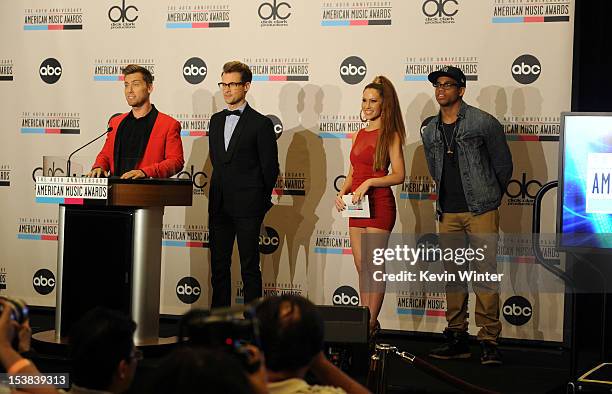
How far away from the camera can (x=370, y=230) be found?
5613mm

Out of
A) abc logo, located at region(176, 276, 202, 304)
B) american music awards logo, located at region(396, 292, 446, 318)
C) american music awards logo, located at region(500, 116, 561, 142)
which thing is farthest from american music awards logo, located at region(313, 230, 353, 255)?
american music awards logo, located at region(500, 116, 561, 142)

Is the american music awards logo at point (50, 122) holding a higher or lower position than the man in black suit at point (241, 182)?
higher

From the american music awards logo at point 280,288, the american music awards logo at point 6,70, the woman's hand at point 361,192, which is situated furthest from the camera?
the american music awards logo at point 6,70

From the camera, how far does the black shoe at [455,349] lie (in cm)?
552

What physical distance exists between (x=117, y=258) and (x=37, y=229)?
7.68ft

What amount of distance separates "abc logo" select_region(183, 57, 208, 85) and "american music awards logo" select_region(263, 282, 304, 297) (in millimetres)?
1666

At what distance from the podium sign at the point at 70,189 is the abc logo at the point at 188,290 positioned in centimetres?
206

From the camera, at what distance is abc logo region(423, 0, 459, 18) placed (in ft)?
21.1

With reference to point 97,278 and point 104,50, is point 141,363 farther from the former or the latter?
point 104,50

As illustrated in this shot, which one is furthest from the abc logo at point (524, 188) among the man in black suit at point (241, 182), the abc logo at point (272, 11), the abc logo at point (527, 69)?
the abc logo at point (272, 11)

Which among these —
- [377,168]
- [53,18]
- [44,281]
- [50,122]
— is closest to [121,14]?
[53,18]

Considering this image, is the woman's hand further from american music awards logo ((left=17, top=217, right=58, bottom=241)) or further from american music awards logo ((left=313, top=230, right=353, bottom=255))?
american music awards logo ((left=17, top=217, right=58, bottom=241))

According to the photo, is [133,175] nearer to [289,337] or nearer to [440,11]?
[440,11]

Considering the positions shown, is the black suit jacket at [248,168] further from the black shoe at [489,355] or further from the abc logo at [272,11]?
the black shoe at [489,355]
